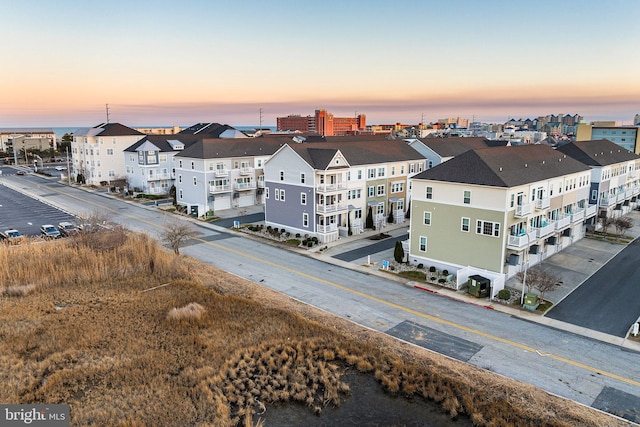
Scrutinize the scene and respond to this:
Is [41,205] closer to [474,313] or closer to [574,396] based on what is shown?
[474,313]

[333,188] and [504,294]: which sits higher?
[333,188]

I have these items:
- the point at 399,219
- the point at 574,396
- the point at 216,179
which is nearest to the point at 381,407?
the point at 574,396

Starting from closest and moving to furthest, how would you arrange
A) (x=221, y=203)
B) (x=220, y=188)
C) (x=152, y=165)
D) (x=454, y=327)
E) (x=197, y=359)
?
1. (x=197, y=359)
2. (x=454, y=327)
3. (x=220, y=188)
4. (x=221, y=203)
5. (x=152, y=165)

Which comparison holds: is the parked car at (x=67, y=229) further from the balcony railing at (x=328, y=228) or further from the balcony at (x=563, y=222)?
the balcony at (x=563, y=222)

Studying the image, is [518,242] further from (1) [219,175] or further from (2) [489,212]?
(1) [219,175]

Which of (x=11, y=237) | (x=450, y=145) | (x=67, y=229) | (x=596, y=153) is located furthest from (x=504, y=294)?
(x=11, y=237)

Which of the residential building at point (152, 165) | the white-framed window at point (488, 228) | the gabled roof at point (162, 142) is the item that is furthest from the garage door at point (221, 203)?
the white-framed window at point (488, 228)

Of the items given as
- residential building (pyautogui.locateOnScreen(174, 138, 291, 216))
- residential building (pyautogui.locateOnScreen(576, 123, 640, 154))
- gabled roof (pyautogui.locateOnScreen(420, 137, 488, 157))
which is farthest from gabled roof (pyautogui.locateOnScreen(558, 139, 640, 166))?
residential building (pyautogui.locateOnScreen(576, 123, 640, 154))

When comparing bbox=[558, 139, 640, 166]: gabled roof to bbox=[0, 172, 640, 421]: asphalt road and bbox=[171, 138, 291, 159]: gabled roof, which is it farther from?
bbox=[171, 138, 291, 159]: gabled roof

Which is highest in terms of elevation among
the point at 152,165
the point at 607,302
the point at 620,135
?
the point at 620,135
